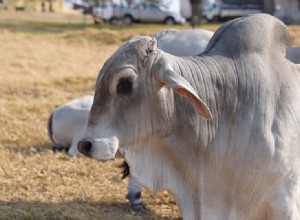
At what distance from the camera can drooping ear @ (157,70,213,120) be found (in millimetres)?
2944

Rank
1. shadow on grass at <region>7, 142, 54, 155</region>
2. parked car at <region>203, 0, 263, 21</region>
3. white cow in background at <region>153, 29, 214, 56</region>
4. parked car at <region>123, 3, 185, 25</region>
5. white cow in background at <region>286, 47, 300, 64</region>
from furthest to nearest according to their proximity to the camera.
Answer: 1. parked car at <region>203, 0, 263, 21</region>
2. parked car at <region>123, 3, 185, 25</region>
3. shadow on grass at <region>7, 142, 54, 155</region>
4. white cow in background at <region>153, 29, 214, 56</region>
5. white cow in background at <region>286, 47, 300, 64</region>

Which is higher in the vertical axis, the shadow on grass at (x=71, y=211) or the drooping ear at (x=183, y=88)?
the drooping ear at (x=183, y=88)

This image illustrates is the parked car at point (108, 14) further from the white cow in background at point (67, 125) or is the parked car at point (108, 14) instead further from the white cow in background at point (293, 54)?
the white cow in background at point (293, 54)

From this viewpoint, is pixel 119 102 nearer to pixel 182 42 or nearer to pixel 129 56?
pixel 129 56

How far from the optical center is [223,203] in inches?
128

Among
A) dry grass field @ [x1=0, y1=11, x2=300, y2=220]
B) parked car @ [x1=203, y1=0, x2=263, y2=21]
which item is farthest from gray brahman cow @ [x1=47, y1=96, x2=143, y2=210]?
parked car @ [x1=203, y1=0, x2=263, y2=21]

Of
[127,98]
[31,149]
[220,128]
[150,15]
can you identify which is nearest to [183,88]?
[127,98]

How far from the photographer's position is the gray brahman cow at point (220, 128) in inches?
121

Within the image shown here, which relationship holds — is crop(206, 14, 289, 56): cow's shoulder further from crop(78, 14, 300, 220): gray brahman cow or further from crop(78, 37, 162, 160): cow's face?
crop(78, 37, 162, 160): cow's face

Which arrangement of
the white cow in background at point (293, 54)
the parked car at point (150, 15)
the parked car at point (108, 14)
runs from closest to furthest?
1. the white cow in background at point (293, 54)
2. the parked car at point (108, 14)
3. the parked car at point (150, 15)

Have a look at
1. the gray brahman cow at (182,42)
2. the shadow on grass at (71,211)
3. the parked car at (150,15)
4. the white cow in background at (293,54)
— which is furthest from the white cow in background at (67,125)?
the parked car at (150,15)

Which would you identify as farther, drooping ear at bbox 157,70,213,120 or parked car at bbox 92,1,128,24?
parked car at bbox 92,1,128,24

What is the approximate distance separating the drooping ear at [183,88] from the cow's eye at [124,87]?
0.12m

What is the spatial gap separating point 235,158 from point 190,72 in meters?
0.40
